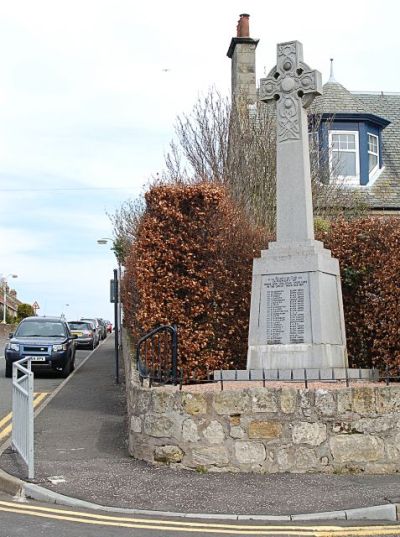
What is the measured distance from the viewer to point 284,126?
460 inches

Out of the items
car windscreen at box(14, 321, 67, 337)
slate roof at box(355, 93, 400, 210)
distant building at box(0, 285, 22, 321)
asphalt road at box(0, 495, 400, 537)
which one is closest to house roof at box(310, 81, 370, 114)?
slate roof at box(355, 93, 400, 210)

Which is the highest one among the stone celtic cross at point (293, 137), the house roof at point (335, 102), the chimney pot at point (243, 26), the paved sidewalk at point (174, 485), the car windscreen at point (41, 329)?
the chimney pot at point (243, 26)

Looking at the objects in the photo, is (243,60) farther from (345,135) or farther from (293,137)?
(293,137)

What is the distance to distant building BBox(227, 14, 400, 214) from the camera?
79.5 feet

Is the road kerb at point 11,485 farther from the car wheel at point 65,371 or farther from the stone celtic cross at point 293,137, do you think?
the car wheel at point 65,371

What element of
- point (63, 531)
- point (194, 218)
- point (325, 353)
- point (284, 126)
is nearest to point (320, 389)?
point (325, 353)

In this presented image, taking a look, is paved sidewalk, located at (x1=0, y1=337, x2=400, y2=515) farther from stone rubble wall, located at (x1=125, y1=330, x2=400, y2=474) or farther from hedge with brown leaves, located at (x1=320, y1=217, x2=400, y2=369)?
hedge with brown leaves, located at (x1=320, y1=217, x2=400, y2=369)

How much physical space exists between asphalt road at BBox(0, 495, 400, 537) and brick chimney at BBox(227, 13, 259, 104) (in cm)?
1989

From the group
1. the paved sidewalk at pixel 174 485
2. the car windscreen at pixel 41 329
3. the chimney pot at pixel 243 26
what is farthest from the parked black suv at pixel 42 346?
the chimney pot at pixel 243 26

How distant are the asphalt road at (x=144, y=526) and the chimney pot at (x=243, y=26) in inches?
900

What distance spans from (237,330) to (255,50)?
16.2m

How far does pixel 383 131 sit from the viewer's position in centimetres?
2891

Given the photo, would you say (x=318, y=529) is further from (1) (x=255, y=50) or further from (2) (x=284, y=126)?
(1) (x=255, y=50)

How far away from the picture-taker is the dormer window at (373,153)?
26344mm
